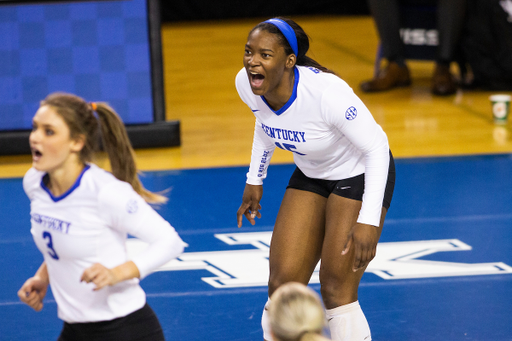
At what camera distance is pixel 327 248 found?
283 cm

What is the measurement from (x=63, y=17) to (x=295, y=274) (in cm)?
420

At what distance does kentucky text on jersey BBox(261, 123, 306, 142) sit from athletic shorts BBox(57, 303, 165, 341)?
3.25ft

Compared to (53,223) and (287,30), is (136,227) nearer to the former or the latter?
(53,223)

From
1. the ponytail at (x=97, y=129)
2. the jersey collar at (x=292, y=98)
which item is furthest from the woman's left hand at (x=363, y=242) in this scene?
the ponytail at (x=97, y=129)

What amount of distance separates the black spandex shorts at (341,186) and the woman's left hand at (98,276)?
1.24 m

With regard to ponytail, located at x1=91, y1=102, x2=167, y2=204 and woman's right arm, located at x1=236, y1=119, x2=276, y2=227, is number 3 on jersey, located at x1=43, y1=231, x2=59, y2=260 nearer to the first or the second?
ponytail, located at x1=91, y1=102, x2=167, y2=204

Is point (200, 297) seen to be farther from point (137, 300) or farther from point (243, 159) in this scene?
point (243, 159)

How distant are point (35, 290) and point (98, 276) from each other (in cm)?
40

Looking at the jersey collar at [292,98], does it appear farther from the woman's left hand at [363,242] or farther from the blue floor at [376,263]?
the blue floor at [376,263]

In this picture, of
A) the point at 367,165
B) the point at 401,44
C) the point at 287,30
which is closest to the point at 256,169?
the point at 367,165

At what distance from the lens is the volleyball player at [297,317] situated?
6.35 feet

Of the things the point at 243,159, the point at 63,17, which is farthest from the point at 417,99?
the point at 63,17

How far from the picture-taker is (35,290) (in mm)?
2244

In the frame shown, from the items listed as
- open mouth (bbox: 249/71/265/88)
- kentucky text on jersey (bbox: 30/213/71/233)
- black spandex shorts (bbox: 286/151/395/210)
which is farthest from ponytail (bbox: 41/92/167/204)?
black spandex shorts (bbox: 286/151/395/210)
